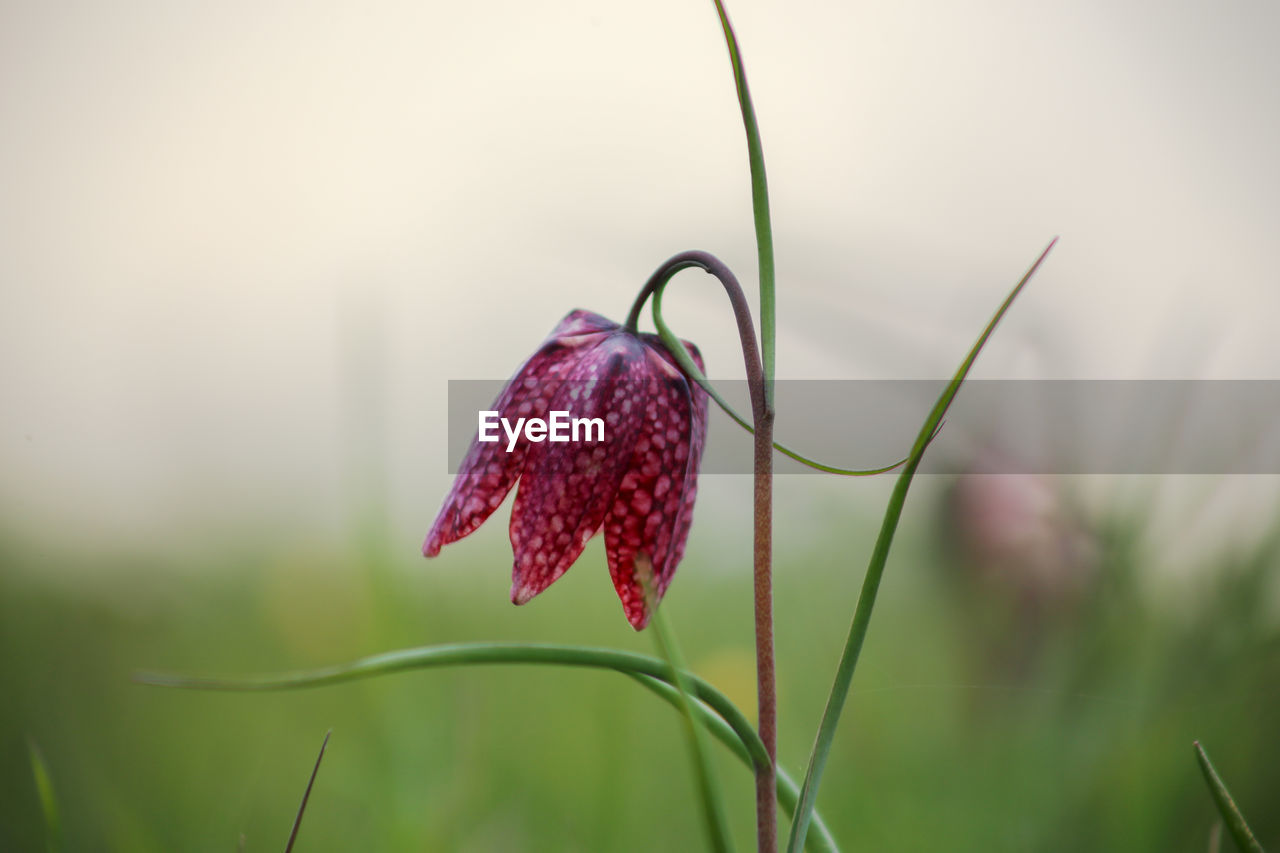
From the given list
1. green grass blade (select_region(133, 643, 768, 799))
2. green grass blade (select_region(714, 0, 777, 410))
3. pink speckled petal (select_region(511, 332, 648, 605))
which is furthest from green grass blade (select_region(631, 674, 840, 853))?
green grass blade (select_region(714, 0, 777, 410))

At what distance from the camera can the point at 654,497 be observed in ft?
2.52

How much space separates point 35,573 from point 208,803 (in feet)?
3.71

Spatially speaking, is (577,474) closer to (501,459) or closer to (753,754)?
(501,459)

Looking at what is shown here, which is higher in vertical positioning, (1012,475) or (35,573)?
(1012,475)

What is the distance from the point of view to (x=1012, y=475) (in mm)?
1590

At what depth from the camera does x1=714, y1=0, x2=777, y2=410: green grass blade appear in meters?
0.68

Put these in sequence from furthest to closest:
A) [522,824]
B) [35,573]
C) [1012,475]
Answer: [35,573] → [1012,475] → [522,824]

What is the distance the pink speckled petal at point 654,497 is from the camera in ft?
2.51

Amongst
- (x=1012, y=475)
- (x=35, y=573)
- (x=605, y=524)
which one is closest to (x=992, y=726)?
(x=1012, y=475)

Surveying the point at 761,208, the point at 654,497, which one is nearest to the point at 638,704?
the point at 654,497

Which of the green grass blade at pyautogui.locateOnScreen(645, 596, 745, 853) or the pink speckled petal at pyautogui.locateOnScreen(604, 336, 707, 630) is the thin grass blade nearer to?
the green grass blade at pyautogui.locateOnScreen(645, 596, 745, 853)

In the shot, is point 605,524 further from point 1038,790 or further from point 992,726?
point 992,726

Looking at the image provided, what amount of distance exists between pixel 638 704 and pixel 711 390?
5.11ft

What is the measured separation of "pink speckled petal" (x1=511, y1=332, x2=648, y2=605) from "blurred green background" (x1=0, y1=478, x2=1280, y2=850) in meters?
0.29
